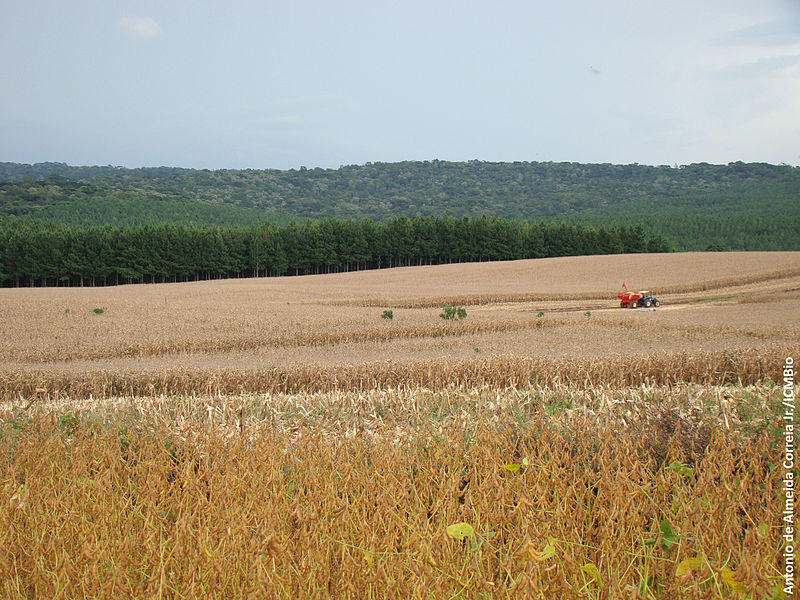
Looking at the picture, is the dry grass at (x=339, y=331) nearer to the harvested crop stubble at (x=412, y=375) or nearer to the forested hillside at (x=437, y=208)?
the harvested crop stubble at (x=412, y=375)

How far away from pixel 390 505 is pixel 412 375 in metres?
8.71

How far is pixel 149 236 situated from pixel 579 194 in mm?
162187

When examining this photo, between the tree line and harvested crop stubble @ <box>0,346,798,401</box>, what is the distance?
63.8 metres

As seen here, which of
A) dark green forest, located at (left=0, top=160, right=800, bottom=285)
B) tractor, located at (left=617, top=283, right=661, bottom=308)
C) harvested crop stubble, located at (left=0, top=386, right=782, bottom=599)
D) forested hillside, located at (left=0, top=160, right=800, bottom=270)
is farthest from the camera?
forested hillside, located at (left=0, top=160, right=800, bottom=270)

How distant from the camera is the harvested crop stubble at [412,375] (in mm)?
12648

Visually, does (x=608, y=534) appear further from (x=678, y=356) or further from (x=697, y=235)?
(x=697, y=235)

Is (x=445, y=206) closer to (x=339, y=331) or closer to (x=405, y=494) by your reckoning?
(x=339, y=331)

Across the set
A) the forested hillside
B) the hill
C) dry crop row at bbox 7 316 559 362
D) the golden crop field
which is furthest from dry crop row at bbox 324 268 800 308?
the hill

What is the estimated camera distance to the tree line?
227ft

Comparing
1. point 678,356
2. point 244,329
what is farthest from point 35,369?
point 678,356

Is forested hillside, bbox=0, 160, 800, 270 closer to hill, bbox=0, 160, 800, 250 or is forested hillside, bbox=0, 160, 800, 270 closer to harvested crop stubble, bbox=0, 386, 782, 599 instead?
hill, bbox=0, 160, 800, 250

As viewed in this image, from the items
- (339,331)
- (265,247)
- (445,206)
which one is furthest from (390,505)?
(445,206)

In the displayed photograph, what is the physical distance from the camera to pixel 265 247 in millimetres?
78000

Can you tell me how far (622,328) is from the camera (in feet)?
68.6
